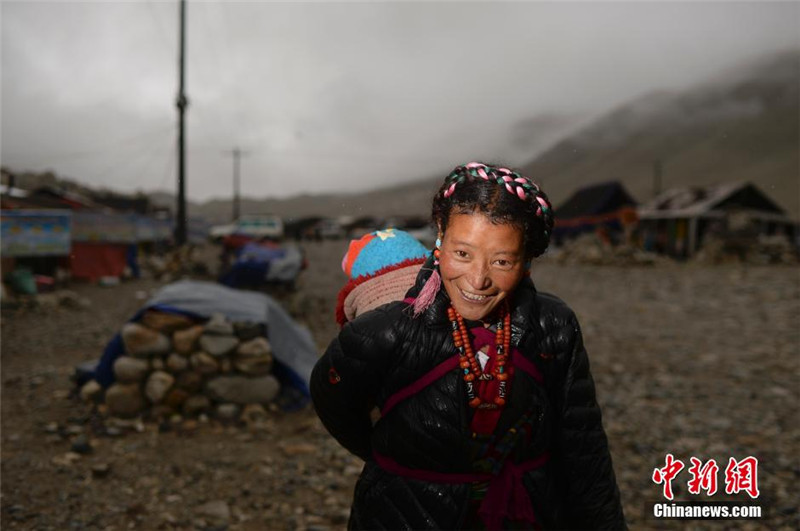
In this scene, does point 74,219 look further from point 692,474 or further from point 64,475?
point 692,474

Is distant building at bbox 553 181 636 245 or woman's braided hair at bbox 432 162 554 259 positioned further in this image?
distant building at bbox 553 181 636 245

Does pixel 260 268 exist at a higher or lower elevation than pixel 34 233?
lower

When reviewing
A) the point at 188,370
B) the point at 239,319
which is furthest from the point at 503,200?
the point at 188,370

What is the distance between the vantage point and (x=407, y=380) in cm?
162

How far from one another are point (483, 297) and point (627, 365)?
6714 millimetres

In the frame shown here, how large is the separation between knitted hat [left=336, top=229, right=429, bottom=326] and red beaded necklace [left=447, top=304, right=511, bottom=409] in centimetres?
31

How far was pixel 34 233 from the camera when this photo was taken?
39.7 feet

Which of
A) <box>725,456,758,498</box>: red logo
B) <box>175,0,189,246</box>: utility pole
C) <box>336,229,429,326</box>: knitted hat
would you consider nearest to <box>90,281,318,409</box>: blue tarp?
<box>336,229,429,326</box>: knitted hat

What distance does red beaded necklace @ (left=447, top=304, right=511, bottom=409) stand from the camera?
5.13ft

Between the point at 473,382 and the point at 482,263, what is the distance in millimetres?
379

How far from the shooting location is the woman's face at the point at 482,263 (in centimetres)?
156

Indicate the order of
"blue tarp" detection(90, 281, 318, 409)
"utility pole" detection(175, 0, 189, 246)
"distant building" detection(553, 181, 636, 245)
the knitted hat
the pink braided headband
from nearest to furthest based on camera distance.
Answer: the pink braided headband, the knitted hat, "blue tarp" detection(90, 281, 318, 409), "utility pole" detection(175, 0, 189, 246), "distant building" detection(553, 181, 636, 245)

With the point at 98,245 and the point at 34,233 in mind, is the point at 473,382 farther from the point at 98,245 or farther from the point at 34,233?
the point at 98,245

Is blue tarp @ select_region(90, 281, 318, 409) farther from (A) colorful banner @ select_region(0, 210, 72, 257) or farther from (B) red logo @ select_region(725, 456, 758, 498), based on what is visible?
(A) colorful banner @ select_region(0, 210, 72, 257)
